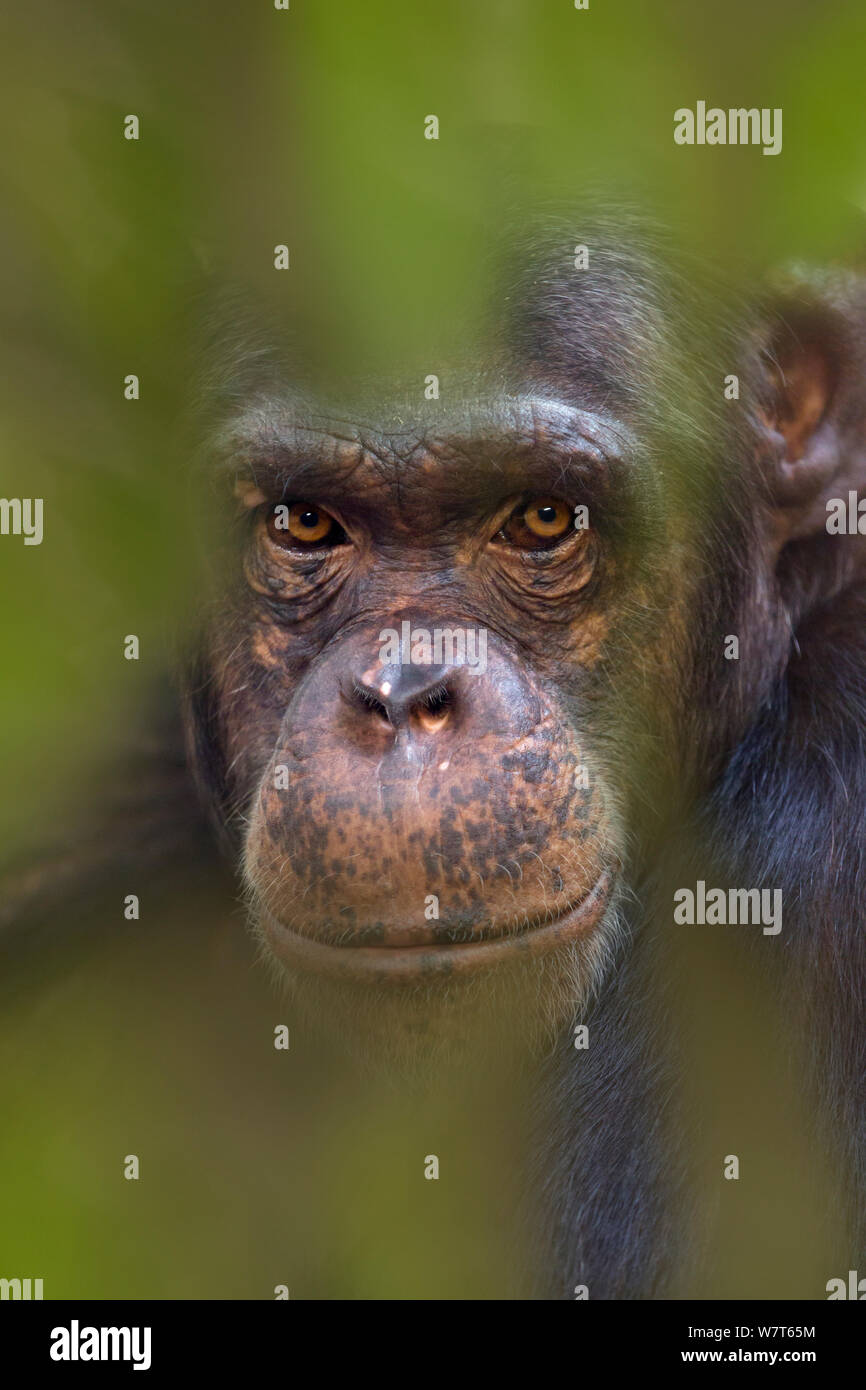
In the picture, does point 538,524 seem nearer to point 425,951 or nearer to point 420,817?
point 420,817

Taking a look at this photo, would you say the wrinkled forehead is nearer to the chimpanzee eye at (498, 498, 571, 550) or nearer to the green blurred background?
the chimpanzee eye at (498, 498, 571, 550)

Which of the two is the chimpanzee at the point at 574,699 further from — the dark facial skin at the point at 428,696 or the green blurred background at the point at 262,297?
the green blurred background at the point at 262,297

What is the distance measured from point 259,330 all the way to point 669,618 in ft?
Answer: 4.36

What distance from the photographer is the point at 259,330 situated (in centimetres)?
378

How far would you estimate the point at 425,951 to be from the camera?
3121 mm

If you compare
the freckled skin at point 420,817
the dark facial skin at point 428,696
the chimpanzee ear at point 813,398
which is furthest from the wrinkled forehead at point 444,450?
the chimpanzee ear at point 813,398

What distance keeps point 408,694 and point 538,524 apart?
0.73 meters

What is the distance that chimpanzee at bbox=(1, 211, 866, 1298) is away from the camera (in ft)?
10.4

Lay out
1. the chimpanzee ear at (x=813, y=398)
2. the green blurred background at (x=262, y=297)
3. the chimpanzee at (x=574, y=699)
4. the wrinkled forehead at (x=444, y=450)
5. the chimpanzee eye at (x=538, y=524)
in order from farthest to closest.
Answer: the chimpanzee ear at (x=813, y=398) < the chimpanzee eye at (x=538, y=524) < the wrinkled forehead at (x=444, y=450) < the chimpanzee at (x=574, y=699) < the green blurred background at (x=262, y=297)

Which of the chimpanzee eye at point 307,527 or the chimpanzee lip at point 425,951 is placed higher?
the chimpanzee eye at point 307,527

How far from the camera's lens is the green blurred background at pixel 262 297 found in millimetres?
2236

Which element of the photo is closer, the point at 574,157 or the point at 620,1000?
the point at 574,157

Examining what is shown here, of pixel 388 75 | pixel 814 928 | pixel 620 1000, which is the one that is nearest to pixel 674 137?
pixel 388 75

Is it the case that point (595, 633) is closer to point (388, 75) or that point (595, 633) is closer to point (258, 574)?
point (258, 574)
